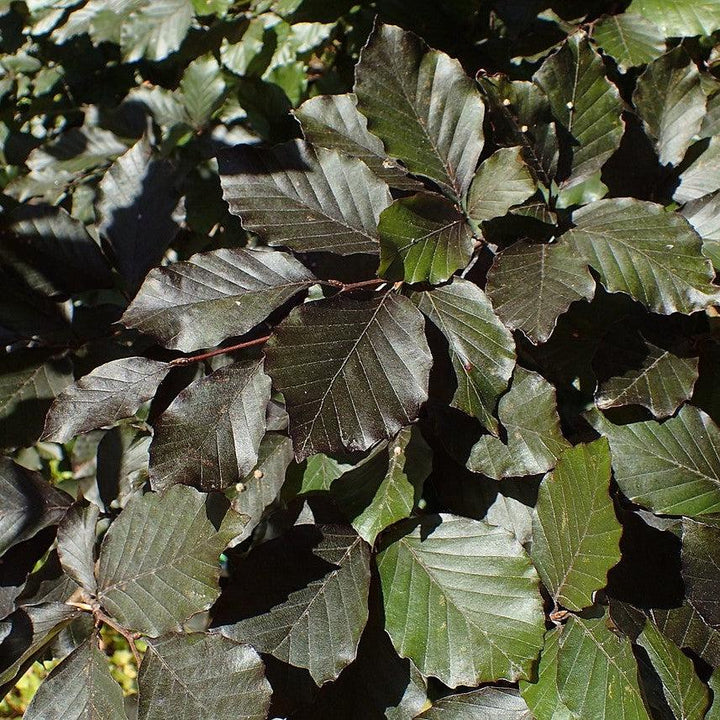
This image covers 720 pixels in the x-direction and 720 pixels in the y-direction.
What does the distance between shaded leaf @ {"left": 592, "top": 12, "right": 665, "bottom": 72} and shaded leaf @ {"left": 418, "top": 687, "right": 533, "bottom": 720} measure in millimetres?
981

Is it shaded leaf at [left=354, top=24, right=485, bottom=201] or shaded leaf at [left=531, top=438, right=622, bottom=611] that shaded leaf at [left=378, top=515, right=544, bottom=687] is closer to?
shaded leaf at [left=531, top=438, right=622, bottom=611]

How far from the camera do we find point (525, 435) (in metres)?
0.90

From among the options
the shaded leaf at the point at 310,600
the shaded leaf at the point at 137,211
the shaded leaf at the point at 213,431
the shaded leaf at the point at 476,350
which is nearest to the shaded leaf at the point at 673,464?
the shaded leaf at the point at 476,350

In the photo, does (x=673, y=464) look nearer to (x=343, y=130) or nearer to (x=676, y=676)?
(x=676, y=676)

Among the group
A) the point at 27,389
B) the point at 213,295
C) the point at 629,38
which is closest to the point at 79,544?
the point at 27,389

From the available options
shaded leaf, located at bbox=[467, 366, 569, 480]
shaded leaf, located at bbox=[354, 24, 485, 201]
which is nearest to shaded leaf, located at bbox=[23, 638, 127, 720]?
shaded leaf, located at bbox=[467, 366, 569, 480]

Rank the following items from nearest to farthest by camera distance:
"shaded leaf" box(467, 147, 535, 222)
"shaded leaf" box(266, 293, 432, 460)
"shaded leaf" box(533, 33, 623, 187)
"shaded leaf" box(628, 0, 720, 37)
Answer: "shaded leaf" box(266, 293, 432, 460), "shaded leaf" box(467, 147, 535, 222), "shaded leaf" box(533, 33, 623, 187), "shaded leaf" box(628, 0, 720, 37)

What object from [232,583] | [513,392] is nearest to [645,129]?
[513,392]

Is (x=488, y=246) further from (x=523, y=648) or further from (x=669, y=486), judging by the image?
(x=523, y=648)

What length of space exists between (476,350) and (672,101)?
526 millimetres

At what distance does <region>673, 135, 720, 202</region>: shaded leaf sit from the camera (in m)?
1.07

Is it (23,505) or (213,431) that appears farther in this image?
(23,505)

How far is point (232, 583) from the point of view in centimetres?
97

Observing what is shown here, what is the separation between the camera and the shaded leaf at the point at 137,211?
117 cm
